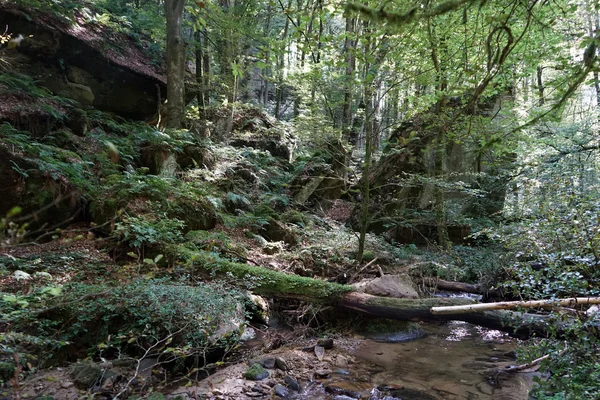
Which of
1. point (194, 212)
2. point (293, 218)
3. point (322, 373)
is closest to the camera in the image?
point (322, 373)

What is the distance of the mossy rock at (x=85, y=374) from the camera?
3766 millimetres

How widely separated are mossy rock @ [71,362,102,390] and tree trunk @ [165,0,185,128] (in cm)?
863

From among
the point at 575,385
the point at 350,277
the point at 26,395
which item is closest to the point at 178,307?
the point at 26,395

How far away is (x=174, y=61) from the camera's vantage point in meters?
11.1

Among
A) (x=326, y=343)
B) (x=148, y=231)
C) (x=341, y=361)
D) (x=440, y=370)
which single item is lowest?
(x=440, y=370)

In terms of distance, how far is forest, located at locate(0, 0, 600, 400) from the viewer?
3619 mm

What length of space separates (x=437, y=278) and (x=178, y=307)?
23.1 feet

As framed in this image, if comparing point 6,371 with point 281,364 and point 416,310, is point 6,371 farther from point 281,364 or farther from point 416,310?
point 416,310

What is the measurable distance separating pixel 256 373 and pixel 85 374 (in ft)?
6.68

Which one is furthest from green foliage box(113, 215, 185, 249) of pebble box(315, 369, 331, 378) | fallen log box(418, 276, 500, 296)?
fallen log box(418, 276, 500, 296)

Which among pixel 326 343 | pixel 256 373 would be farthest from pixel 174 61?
pixel 256 373

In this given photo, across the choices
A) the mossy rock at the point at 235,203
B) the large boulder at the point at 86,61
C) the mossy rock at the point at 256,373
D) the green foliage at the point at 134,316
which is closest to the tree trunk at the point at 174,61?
the large boulder at the point at 86,61

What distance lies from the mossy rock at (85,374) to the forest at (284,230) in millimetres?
28

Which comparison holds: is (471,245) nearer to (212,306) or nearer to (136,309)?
(212,306)
